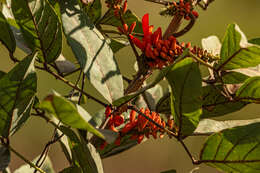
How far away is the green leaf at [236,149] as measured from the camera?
1.68 ft

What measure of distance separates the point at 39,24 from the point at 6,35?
0.24 feet

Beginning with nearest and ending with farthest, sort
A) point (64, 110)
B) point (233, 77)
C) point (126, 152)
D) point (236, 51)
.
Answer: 1. point (64, 110)
2. point (236, 51)
3. point (233, 77)
4. point (126, 152)

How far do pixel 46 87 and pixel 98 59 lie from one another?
2.91 m

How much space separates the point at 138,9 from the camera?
13.0 ft

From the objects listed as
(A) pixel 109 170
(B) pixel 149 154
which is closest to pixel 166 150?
(B) pixel 149 154

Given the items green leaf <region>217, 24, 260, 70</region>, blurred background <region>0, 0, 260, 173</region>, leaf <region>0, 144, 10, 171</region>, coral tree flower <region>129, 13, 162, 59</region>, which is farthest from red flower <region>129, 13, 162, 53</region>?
blurred background <region>0, 0, 260, 173</region>

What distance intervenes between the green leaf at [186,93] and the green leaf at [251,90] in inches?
3.9

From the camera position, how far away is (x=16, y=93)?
1.74 feet

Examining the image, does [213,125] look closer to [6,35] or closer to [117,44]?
[117,44]

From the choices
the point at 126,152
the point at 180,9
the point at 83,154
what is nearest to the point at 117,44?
the point at 180,9

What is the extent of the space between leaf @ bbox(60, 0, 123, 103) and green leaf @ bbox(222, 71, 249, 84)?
0.58 ft

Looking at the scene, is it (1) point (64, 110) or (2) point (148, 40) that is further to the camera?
(2) point (148, 40)

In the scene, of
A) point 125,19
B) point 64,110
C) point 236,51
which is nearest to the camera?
point 64,110

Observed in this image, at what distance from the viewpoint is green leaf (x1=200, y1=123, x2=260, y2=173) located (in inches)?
20.2
